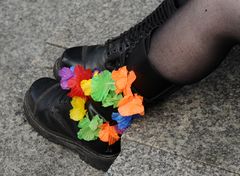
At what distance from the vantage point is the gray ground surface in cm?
134

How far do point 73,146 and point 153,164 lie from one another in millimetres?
393

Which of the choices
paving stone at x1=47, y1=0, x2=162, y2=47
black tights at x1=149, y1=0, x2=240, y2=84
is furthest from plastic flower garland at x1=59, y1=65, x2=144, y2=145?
paving stone at x1=47, y1=0, x2=162, y2=47

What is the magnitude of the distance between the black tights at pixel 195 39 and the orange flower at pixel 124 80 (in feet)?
0.25

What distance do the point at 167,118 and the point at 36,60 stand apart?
2.46 feet

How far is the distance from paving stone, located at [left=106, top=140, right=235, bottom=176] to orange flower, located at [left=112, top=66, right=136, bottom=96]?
0.15m

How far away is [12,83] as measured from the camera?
1906 millimetres

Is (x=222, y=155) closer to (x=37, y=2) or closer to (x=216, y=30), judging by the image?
(x=216, y=30)

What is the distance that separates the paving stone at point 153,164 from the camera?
50.8 inches

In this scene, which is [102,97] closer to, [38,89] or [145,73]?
[145,73]

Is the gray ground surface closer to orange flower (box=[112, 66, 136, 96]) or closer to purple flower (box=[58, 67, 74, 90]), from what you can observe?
orange flower (box=[112, 66, 136, 96])

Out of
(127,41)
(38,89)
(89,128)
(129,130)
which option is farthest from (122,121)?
(38,89)

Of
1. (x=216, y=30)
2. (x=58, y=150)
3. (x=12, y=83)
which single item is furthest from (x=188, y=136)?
(x=12, y=83)

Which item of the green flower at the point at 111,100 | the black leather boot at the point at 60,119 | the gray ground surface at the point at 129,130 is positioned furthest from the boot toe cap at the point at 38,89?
the green flower at the point at 111,100

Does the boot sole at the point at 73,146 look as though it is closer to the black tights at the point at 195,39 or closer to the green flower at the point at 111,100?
the green flower at the point at 111,100
